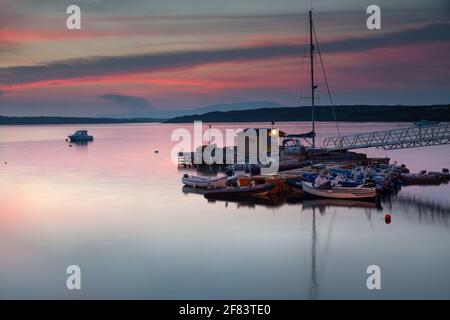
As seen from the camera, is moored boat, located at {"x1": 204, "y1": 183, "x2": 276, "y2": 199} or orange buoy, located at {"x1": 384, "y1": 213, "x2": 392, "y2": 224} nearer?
orange buoy, located at {"x1": 384, "y1": 213, "x2": 392, "y2": 224}

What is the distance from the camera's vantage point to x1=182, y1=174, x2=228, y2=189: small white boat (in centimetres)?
2522

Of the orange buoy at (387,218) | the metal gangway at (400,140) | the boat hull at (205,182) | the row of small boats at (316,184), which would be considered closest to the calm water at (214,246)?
the orange buoy at (387,218)

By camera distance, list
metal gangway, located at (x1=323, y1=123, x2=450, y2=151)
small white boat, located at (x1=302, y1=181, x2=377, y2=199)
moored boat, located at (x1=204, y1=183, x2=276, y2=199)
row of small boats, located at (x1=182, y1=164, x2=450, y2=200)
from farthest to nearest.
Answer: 1. metal gangway, located at (x1=323, y1=123, x2=450, y2=151)
2. moored boat, located at (x1=204, y1=183, x2=276, y2=199)
3. row of small boats, located at (x1=182, y1=164, x2=450, y2=200)
4. small white boat, located at (x1=302, y1=181, x2=377, y2=199)

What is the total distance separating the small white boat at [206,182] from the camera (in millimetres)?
25219

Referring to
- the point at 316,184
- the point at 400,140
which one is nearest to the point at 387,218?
the point at 316,184

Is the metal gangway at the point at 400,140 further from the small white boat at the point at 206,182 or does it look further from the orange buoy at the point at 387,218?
the orange buoy at the point at 387,218

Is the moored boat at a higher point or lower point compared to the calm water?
higher

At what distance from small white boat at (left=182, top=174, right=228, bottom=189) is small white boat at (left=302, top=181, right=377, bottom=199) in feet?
13.4

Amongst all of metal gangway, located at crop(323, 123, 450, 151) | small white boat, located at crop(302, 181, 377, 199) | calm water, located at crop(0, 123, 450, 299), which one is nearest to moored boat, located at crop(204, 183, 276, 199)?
calm water, located at crop(0, 123, 450, 299)

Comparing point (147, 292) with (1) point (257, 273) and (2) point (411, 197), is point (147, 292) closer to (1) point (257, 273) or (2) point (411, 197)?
(1) point (257, 273)

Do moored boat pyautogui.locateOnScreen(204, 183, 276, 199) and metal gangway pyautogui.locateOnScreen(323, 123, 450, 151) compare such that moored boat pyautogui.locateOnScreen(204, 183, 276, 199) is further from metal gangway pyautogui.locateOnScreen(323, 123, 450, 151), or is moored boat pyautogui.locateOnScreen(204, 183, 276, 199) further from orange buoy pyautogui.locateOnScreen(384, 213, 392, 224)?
metal gangway pyautogui.locateOnScreen(323, 123, 450, 151)

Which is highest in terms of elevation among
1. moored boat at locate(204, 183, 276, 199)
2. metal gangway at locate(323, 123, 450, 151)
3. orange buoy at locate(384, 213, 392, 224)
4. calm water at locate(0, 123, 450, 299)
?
metal gangway at locate(323, 123, 450, 151)
